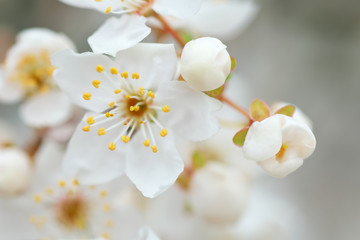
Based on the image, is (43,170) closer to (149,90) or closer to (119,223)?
→ (119,223)

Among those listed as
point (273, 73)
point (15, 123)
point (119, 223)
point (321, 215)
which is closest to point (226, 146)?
point (119, 223)

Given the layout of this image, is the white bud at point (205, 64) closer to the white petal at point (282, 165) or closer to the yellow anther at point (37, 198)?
the white petal at point (282, 165)

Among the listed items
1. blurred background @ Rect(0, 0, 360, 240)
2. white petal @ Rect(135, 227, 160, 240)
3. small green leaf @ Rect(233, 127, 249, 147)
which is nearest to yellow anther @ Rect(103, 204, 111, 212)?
white petal @ Rect(135, 227, 160, 240)

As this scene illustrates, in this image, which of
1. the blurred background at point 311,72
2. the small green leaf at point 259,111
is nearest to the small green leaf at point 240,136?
the small green leaf at point 259,111

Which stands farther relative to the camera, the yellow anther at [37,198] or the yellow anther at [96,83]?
the yellow anther at [37,198]

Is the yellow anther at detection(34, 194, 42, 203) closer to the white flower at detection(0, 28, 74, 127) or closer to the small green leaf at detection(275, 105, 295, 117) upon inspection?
the white flower at detection(0, 28, 74, 127)
